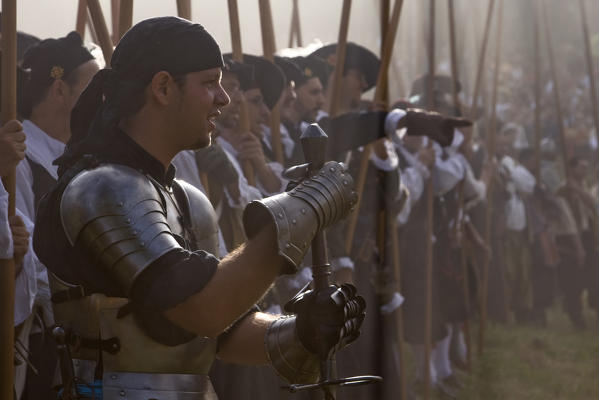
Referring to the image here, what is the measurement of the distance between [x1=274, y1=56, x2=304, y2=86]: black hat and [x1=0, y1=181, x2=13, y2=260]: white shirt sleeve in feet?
9.52

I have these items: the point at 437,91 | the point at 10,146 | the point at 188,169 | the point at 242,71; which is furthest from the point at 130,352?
the point at 437,91

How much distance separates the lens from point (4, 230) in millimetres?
3381

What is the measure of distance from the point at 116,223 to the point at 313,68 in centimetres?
401

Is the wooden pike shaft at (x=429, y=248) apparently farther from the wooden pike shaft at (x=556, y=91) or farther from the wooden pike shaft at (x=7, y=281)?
the wooden pike shaft at (x=7, y=281)

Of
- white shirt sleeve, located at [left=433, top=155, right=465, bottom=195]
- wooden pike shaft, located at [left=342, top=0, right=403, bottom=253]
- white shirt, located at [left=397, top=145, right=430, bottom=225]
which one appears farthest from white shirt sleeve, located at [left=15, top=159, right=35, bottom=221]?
white shirt sleeve, located at [left=433, top=155, right=465, bottom=195]

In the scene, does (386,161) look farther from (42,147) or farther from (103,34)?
(103,34)

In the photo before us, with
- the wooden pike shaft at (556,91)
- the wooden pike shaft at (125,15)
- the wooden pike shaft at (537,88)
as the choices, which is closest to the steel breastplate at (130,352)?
the wooden pike shaft at (125,15)

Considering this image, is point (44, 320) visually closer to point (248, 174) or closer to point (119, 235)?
point (248, 174)

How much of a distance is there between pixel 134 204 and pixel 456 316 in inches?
226

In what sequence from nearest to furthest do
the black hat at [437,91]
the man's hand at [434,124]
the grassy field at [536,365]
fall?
the man's hand at [434,124] < the grassy field at [536,365] < the black hat at [437,91]

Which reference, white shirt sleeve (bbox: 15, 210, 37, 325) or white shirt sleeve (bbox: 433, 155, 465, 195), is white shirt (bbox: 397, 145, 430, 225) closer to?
white shirt sleeve (bbox: 433, 155, 465, 195)

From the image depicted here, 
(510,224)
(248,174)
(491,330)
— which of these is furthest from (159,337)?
(510,224)

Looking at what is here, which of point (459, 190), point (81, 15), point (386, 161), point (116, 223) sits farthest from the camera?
point (459, 190)

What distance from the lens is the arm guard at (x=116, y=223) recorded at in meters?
2.48
